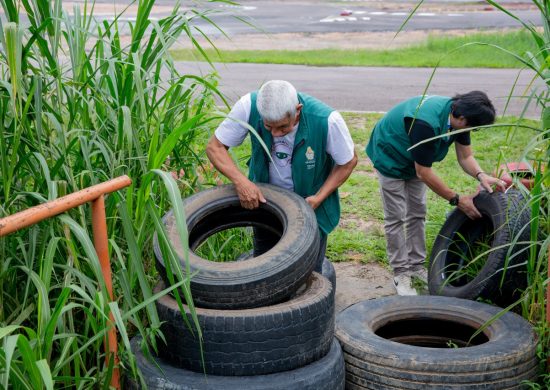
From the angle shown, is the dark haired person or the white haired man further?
the dark haired person

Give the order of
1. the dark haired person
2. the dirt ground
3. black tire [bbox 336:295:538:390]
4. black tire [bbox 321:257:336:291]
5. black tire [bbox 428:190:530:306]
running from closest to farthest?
black tire [bbox 336:295:538:390], black tire [bbox 428:190:530:306], the dark haired person, black tire [bbox 321:257:336:291], the dirt ground

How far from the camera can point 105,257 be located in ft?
11.1

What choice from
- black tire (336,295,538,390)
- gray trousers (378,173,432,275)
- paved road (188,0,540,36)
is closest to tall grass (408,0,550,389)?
black tire (336,295,538,390)

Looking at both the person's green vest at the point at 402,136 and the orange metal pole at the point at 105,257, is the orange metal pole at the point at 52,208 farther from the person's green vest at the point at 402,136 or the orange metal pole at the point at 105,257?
the person's green vest at the point at 402,136

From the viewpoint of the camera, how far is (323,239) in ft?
16.5

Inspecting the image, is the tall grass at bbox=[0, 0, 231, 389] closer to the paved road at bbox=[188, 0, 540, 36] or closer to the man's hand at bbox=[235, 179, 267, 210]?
the man's hand at bbox=[235, 179, 267, 210]

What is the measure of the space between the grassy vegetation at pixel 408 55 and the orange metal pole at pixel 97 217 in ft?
36.7

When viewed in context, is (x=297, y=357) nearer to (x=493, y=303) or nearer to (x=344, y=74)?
(x=493, y=303)

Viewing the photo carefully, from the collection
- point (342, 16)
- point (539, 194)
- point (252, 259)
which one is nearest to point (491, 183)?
point (539, 194)

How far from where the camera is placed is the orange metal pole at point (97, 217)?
9.30 ft

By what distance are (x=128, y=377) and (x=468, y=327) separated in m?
1.79

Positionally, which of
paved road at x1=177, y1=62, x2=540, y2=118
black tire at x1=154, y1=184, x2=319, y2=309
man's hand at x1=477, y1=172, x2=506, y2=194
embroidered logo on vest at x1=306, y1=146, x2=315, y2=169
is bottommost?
paved road at x1=177, y1=62, x2=540, y2=118

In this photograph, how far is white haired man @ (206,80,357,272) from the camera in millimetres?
4496

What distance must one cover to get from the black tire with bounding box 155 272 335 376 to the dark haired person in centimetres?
175
